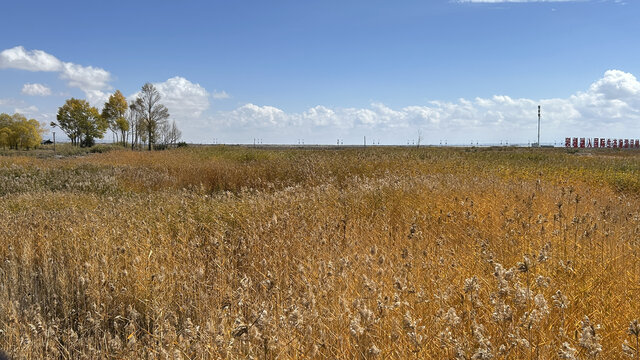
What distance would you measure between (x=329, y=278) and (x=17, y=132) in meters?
64.9

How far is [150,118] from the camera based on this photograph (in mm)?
46750

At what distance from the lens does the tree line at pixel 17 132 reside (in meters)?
51.5

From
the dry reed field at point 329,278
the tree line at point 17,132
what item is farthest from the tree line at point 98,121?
the dry reed field at point 329,278

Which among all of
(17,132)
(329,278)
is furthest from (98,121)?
(329,278)

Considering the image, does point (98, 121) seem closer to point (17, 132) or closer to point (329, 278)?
point (17, 132)

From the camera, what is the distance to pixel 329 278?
301 centimetres

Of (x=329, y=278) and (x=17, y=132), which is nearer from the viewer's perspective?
(x=329, y=278)

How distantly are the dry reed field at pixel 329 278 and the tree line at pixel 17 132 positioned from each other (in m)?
55.2

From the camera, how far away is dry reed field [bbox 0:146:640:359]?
7.24 ft

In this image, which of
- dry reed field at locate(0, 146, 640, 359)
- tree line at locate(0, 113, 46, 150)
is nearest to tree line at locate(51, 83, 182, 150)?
tree line at locate(0, 113, 46, 150)

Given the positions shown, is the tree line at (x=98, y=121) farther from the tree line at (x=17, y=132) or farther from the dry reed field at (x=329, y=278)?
the dry reed field at (x=329, y=278)

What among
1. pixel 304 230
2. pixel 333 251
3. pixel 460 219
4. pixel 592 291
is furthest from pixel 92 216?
pixel 592 291

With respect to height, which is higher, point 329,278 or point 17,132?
point 17,132

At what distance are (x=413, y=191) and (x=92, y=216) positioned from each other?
5.49m
